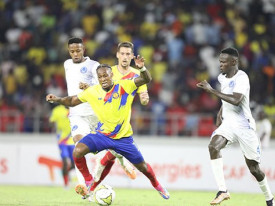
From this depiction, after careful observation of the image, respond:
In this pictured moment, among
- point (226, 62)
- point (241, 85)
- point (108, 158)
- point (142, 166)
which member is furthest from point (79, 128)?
point (241, 85)

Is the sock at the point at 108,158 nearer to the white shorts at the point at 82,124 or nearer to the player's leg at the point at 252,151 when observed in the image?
the white shorts at the point at 82,124

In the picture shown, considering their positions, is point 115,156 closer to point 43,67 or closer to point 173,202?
point 173,202

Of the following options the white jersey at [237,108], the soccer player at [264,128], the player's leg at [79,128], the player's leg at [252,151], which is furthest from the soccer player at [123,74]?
the soccer player at [264,128]

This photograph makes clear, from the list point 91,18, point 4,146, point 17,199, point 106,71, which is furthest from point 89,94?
point 91,18

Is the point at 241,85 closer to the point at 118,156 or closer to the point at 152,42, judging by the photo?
the point at 118,156

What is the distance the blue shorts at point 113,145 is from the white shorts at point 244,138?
141cm

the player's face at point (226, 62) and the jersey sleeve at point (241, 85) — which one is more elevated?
the player's face at point (226, 62)

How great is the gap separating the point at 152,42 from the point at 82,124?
381 inches

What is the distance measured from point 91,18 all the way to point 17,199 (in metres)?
11.6

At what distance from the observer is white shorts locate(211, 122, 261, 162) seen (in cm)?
1130

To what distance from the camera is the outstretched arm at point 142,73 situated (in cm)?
1035

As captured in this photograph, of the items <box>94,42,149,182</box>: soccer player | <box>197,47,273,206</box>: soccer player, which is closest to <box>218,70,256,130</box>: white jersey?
<box>197,47,273,206</box>: soccer player

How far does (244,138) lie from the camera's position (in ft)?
37.3

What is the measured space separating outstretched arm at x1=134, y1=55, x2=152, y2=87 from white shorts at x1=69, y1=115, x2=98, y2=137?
1.90 metres
